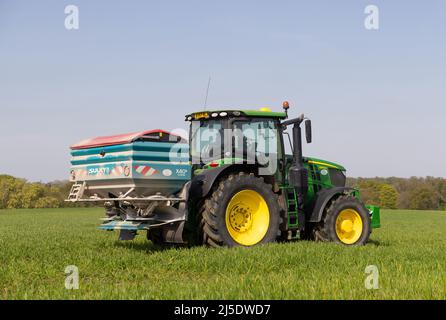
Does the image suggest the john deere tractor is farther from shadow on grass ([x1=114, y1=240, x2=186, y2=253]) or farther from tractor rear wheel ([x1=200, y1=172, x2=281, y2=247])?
shadow on grass ([x1=114, y1=240, x2=186, y2=253])

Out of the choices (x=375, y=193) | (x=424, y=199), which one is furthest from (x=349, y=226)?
(x=375, y=193)

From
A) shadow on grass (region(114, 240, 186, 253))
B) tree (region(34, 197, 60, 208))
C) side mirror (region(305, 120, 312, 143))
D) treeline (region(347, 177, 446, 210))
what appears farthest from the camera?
treeline (region(347, 177, 446, 210))

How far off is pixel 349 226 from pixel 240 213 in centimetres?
286

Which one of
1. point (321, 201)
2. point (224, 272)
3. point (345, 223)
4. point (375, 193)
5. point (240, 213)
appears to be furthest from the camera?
point (375, 193)

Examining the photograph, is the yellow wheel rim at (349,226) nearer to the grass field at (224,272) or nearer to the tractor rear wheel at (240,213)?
the grass field at (224,272)

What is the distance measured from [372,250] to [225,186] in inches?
114

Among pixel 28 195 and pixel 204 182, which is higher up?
pixel 204 182

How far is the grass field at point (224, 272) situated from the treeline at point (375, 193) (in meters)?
55.3

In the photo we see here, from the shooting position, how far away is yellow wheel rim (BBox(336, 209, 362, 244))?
11516 mm

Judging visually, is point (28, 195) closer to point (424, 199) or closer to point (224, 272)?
point (424, 199)

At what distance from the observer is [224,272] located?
→ 7680mm

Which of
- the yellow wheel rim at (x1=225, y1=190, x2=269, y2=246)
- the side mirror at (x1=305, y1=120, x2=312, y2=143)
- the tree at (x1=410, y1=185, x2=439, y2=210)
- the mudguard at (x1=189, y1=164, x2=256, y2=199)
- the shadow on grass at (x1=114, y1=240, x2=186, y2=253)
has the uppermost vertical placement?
the side mirror at (x1=305, y1=120, x2=312, y2=143)

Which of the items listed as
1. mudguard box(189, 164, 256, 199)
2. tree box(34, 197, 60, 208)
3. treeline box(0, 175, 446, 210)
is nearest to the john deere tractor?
mudguard box(189, 164, 256, 199)

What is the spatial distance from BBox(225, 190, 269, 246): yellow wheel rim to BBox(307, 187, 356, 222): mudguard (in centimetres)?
146
